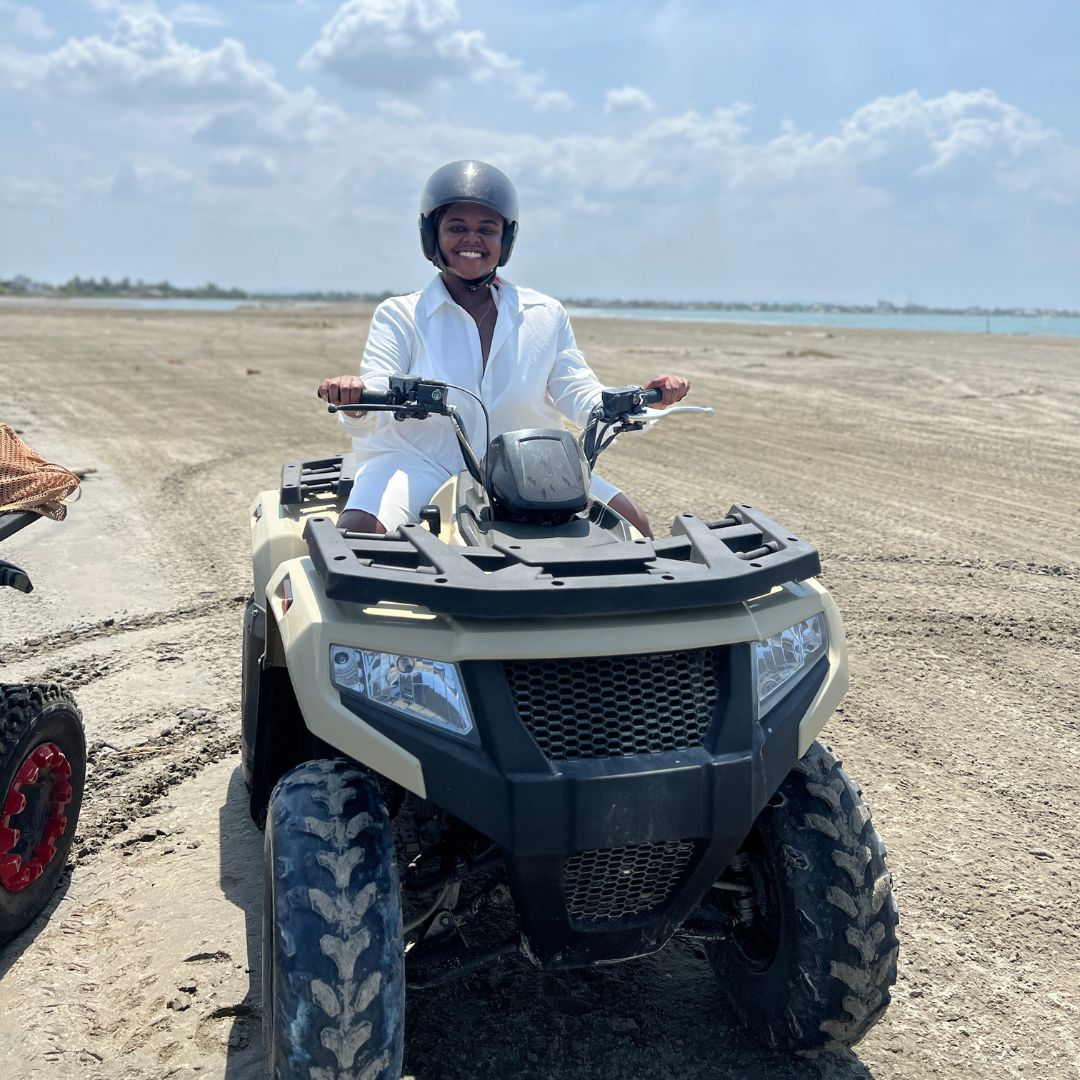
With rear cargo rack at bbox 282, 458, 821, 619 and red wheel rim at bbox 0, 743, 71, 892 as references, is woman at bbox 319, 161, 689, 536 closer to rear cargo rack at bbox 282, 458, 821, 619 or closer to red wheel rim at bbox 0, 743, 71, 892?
rear cargo rack at bbox 282, 458, 821, 619

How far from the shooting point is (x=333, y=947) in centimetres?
227

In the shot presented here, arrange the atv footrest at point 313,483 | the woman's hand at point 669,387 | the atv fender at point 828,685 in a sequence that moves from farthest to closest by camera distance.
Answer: the atv footrest at point 313,483 → the woman's hand at point 669,387 → the atv fender at point 828,685

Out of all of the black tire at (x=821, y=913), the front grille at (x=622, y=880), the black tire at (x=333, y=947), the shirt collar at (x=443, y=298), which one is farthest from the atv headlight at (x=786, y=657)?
the shirt collar at (x=443, y=298)

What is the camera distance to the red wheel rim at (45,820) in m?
3.19

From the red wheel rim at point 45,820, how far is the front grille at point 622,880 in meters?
1.67

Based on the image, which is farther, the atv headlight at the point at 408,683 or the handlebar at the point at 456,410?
the handlebar at the point at 456,410

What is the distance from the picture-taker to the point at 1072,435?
508 inches

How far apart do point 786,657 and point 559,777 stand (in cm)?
67

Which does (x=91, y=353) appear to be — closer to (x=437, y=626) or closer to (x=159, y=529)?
(x=159, y=529)

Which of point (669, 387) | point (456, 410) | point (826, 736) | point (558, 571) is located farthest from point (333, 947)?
point (826, 736)

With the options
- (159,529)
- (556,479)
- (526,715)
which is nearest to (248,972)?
(526,715)

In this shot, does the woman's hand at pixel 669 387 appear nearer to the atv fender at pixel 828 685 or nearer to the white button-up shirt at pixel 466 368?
the white button-up shirt at pixel 466 368

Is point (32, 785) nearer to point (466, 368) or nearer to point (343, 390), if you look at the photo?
point (343, 390)

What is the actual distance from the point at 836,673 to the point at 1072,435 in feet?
38.0
